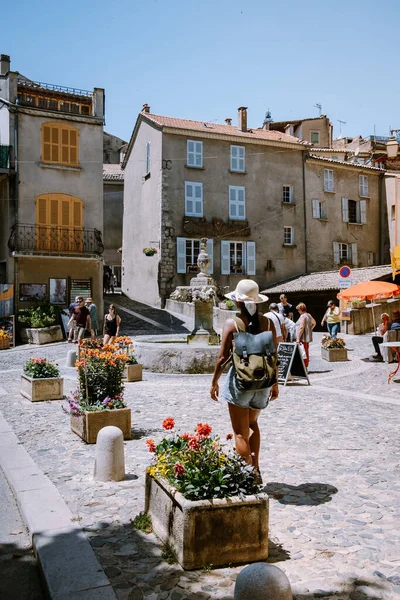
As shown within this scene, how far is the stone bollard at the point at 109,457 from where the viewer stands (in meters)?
5.09

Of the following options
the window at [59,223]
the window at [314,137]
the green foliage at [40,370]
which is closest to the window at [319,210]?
the window at [314,137]

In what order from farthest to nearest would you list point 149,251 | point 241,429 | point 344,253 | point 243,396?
point 344,253 < point 149,251 < point 241,429 < point 243,396

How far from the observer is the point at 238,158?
31.0m

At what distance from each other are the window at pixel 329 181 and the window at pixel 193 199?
8741 millimetres

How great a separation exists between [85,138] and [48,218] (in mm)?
4038

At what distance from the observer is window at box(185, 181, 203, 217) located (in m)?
29.5

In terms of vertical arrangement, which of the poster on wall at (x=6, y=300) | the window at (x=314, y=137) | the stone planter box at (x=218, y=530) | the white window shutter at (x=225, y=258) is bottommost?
the stone planter box at (x=218, y=530)

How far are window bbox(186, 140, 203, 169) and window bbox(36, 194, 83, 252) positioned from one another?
846 cm

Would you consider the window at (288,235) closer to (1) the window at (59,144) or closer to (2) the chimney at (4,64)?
(1) the window at (59,144)

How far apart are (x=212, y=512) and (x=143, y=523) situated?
0.88 meters

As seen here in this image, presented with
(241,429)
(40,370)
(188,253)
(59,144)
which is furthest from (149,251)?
(241,429)

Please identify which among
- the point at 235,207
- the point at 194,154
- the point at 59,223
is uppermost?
the point at 194,154

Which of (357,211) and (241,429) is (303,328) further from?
(357,211)

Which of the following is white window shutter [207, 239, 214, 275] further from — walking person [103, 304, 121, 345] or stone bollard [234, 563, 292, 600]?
stone bollard [234, 563, 292, 600]
